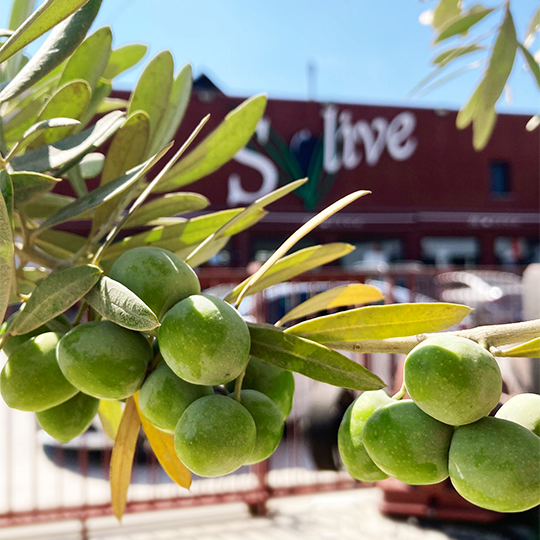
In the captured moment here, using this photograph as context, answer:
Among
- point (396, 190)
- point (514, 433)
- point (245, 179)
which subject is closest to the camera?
point (514, 433)

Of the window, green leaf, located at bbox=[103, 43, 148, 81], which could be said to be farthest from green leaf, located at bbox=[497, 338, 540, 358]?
the window

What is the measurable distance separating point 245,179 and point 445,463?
1080cm

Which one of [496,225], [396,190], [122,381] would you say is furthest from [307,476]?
[496,225]

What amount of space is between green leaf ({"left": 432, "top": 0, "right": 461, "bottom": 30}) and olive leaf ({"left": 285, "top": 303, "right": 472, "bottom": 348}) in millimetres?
949

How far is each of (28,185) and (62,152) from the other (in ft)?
0.14

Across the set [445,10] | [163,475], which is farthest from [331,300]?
[163,475]

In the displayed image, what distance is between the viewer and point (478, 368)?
1.06 feet

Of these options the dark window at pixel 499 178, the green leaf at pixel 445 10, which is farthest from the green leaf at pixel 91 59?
the dark window at pixel 499 178

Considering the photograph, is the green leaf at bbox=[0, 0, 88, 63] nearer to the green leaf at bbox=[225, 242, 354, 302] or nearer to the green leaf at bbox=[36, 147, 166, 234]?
the green leaf at bbox=[36, 147, 166, 234]

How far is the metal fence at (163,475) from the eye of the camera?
3062 mm

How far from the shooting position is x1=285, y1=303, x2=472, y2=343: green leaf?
37 centimetres

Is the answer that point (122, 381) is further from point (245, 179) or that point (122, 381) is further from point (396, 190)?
point (396, 190)

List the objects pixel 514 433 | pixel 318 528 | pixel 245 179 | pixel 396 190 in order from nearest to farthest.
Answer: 1. pixel 514 433
2. pixel 318 528
3. pixel 245 179
4. pixel 396 190

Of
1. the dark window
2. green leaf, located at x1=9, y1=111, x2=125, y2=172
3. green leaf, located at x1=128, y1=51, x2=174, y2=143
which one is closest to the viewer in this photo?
green leaf, located at x1=9, y1=111, x2=125, y2=172
